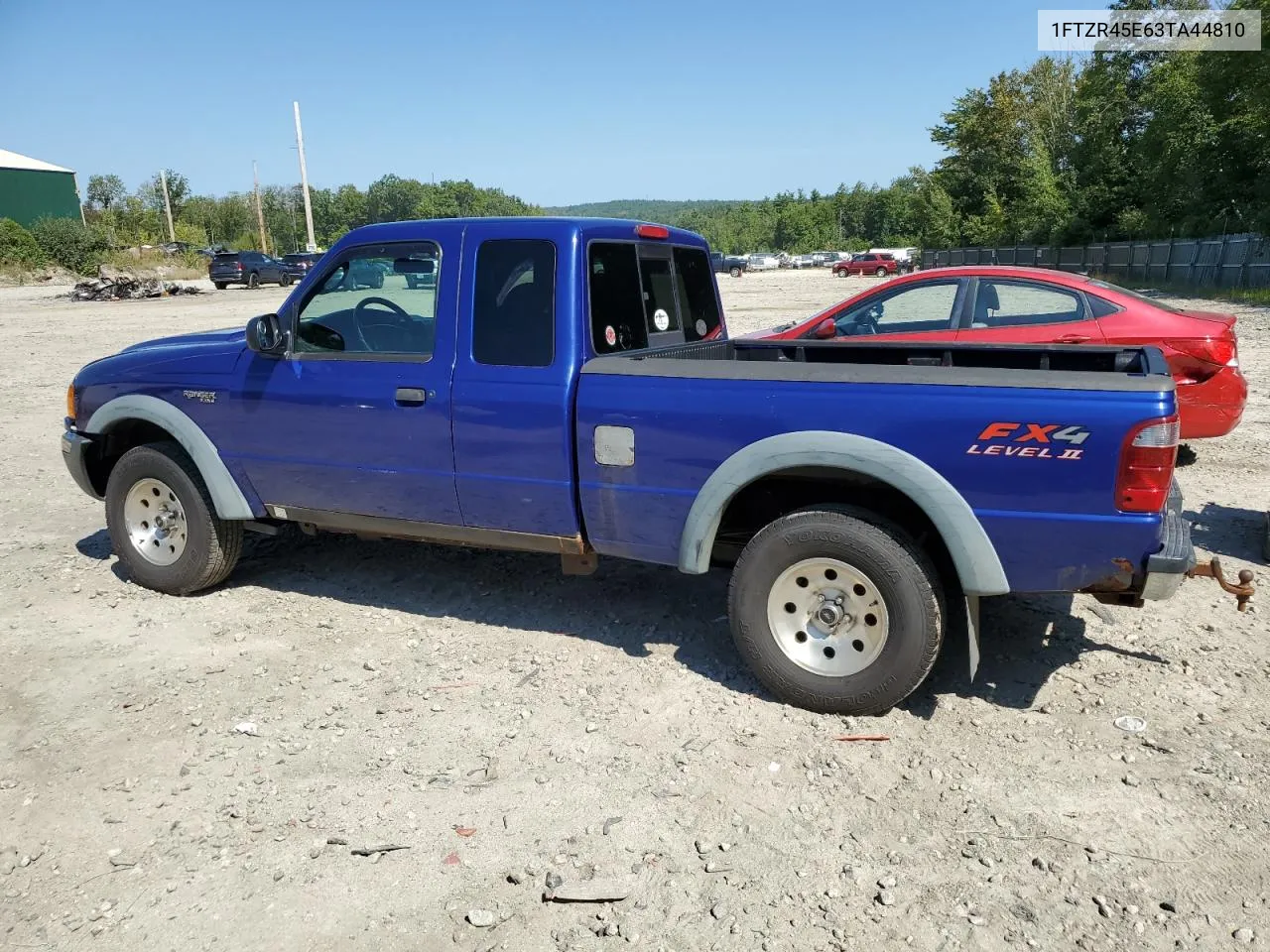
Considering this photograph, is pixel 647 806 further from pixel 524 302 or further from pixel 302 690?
pixel 524 302

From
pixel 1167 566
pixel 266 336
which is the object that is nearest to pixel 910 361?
pixel 1167 566

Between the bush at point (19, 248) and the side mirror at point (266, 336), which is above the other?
the bush at point (19, 248)

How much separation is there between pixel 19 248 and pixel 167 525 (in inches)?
2371

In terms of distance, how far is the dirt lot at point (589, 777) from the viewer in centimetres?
286

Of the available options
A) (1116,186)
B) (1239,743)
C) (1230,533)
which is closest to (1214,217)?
(1116,186)

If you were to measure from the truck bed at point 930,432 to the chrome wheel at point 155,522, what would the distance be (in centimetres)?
263

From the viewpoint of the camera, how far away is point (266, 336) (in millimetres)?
4812

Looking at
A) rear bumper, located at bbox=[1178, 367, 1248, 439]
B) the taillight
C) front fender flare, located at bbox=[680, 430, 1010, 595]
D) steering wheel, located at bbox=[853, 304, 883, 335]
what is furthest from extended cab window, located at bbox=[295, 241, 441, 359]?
rear bumper, located at bbox=[1178, 367, 1248, 439]

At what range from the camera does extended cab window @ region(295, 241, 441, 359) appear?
4625mm

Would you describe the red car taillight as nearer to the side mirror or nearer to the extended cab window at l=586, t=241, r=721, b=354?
the extended cab window at l=586, t=241, r=721, b=354

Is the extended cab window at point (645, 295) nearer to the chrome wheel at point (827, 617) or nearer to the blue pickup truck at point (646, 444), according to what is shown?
the blue pickup truck at point (646, 444)

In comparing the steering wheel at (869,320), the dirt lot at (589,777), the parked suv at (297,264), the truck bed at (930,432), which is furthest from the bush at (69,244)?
the truck bed at (930,432)

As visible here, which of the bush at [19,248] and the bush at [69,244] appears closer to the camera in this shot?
the bush at [19,248]

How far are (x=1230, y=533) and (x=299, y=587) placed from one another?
230 inches
